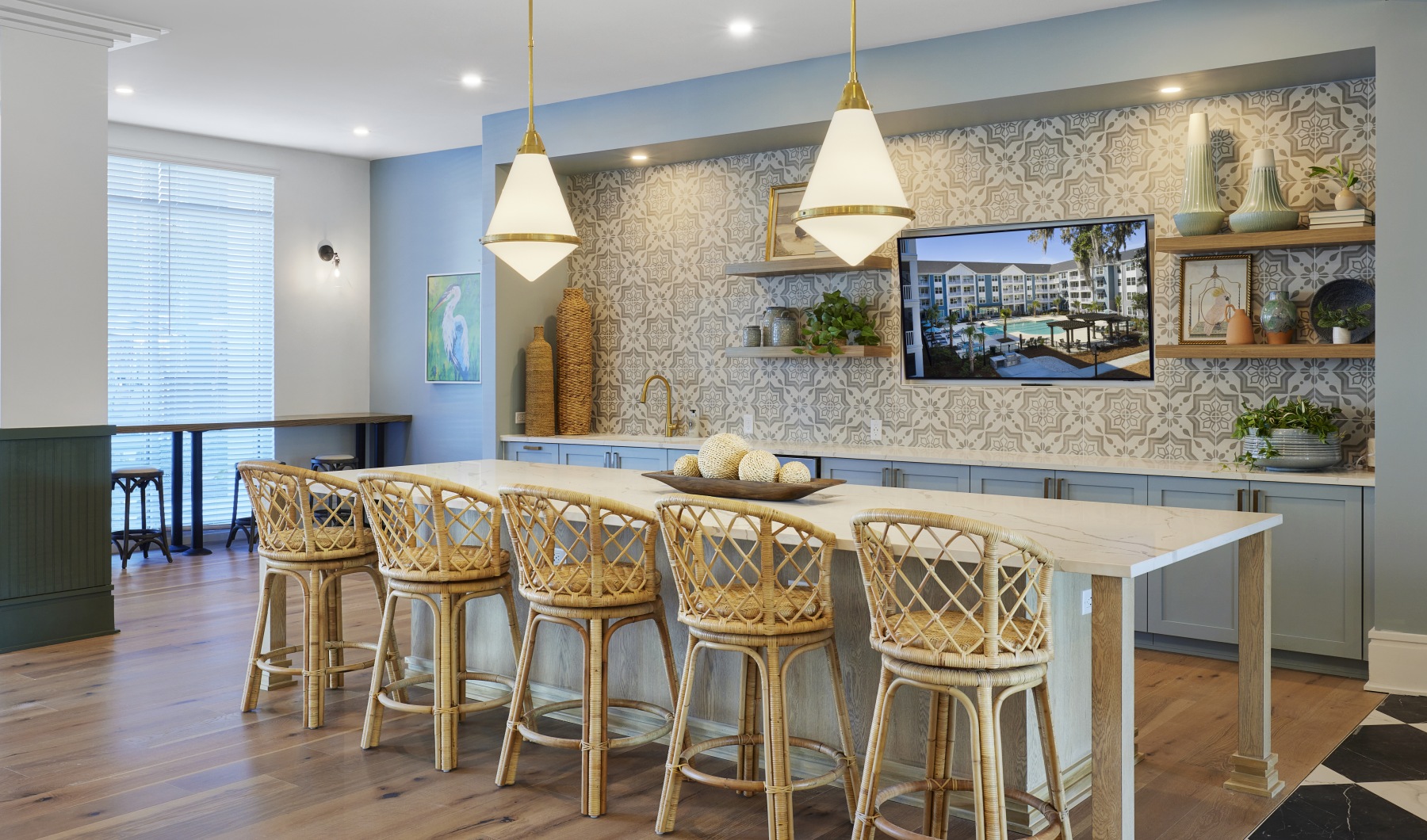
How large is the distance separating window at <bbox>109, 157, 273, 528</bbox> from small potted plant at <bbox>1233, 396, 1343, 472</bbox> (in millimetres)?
6361

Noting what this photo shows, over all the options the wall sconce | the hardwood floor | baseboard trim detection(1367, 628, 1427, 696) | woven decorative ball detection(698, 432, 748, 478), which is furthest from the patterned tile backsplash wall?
woven decorative ball detection(698, 432, 748, 478)

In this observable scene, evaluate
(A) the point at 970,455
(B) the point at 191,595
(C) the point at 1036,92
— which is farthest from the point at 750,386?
(B) the point at 191,595

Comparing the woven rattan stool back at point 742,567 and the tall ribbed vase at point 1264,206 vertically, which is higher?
the tall ribbed vase at point 1264,206

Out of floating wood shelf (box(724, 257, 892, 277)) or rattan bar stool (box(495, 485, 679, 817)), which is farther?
floating wood shelf (box(724, 257, 892, 277))

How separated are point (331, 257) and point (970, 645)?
23.8 ft

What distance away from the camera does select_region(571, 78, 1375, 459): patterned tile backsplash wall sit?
491 centimetres

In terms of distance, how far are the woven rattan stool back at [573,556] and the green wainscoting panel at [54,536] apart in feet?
9.42

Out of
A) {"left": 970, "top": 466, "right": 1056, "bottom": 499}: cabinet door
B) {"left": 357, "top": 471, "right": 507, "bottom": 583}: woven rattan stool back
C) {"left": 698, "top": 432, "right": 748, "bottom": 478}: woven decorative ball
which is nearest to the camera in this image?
{"left": 357, "top": 471, "right": 507, "bottom": 583}: woven rattan stool back

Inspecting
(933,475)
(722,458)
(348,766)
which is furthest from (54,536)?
(933,475)

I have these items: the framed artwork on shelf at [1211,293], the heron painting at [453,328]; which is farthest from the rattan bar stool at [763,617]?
the heron painting at [453,328]

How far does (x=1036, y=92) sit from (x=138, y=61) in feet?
14.9

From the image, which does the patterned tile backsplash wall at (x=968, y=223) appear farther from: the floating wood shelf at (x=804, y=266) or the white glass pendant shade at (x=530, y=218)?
the white glass pendant shade at (x=530, y=218)

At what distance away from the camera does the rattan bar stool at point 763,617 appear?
2770 mm

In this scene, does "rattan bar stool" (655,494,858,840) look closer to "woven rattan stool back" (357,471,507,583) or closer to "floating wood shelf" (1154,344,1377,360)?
"woven rattan stool back" (357,471,507,583)
